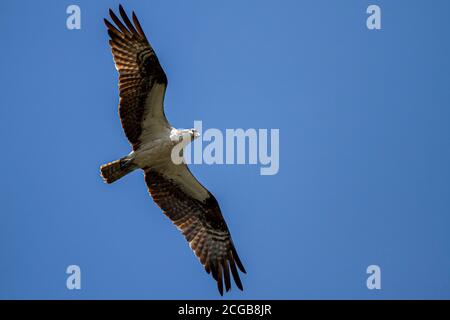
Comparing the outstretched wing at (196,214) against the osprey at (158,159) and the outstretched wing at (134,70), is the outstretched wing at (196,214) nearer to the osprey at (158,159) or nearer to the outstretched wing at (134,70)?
the osprey at (158,159)

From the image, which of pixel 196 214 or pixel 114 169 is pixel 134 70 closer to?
pixel 114 169

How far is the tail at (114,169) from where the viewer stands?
1275 cm

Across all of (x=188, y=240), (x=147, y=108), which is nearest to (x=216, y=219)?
(x=188, y=240)

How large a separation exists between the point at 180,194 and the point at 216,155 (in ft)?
4.68

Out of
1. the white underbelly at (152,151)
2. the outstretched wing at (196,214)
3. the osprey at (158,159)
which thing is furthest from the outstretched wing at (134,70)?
the outstretched wing at (196,214)

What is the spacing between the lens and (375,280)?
16.8 m

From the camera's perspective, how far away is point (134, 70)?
504 inches

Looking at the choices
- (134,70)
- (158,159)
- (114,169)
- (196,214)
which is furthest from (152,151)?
(196,214)

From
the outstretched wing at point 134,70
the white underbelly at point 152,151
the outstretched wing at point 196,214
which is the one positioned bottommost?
the outstretched wing at point 196,214

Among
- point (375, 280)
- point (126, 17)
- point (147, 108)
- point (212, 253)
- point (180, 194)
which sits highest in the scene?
point (126, 17)

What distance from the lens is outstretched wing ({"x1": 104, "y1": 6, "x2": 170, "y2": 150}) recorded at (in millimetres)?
12789

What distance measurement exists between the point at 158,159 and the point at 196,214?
139 centimetres
